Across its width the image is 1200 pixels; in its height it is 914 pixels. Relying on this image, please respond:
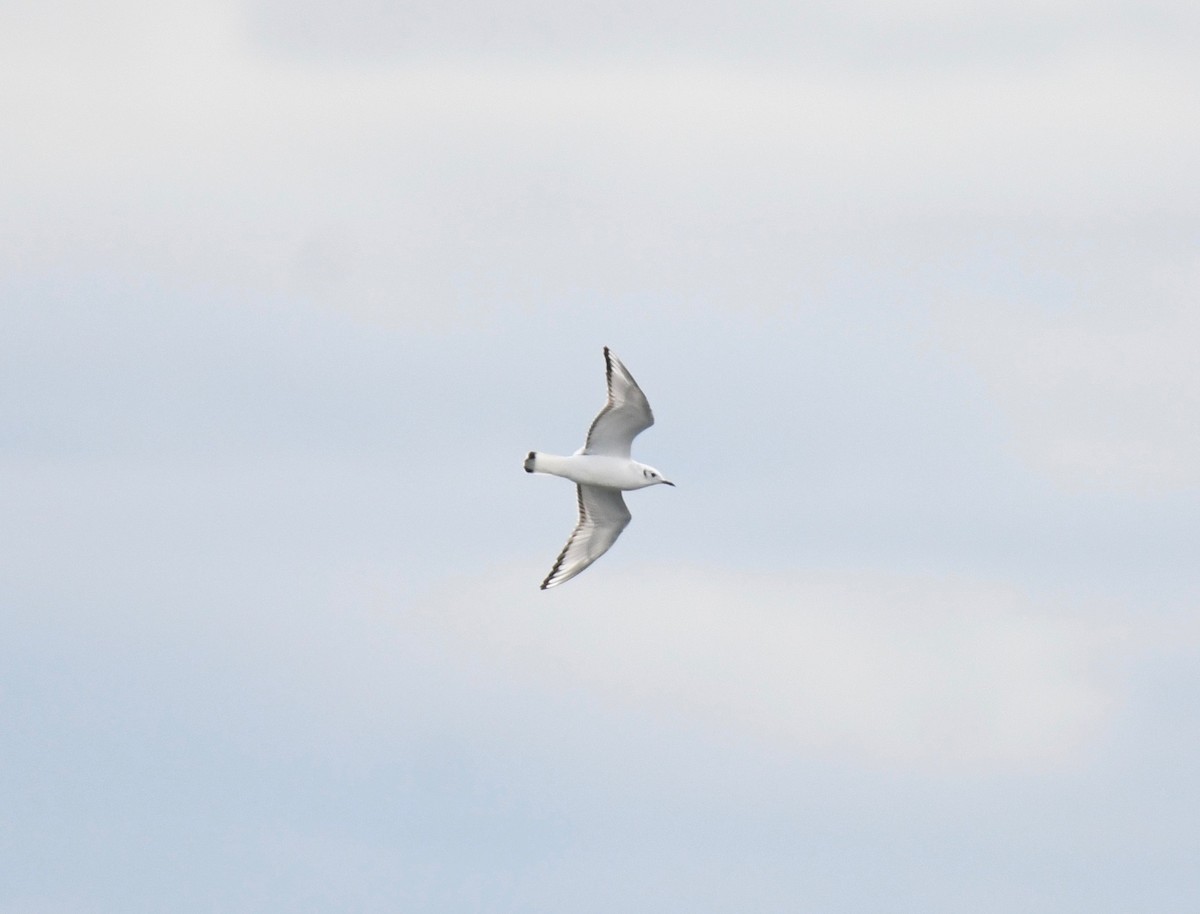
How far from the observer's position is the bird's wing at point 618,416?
182 feet

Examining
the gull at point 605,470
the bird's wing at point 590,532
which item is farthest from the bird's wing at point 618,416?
the bird's wing at point 590,532

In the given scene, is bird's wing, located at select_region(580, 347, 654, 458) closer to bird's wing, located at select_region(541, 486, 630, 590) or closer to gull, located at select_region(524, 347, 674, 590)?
gull, located at select_region(524, 347, 674, 590)

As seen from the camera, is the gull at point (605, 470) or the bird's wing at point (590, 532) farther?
the bird's wing at point (590, 532)

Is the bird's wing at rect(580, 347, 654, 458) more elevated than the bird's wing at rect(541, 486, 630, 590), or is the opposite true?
the bird's wing at rect(580, 347, 654, 458)

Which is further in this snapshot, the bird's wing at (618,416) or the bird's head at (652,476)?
the bird's head at (652,476)

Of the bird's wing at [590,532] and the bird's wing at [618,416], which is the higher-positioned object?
the bird's wing at [618,416]

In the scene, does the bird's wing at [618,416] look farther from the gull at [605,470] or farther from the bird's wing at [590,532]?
the bird's wing at [590,532]

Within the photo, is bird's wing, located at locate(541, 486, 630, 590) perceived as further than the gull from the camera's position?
Yes

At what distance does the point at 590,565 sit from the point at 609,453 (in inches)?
115

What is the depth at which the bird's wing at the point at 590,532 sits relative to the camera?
5844 cm

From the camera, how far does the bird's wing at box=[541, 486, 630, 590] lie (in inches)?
2301

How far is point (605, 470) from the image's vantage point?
187ft

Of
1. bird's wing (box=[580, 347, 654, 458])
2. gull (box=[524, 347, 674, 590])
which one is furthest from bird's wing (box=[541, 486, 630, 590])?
bird's wing (box=[580, 347, 654, 458])

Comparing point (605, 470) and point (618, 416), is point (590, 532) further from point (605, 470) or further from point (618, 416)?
point (618, 416)
